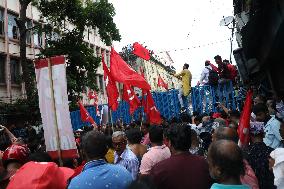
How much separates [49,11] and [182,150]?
17301mm

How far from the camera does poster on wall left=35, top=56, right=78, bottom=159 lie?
571 cm

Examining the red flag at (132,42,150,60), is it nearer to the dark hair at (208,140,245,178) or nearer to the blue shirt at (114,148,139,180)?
the blue shirt at (114,148,139,180)

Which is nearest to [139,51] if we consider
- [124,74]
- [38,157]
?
[124,74]

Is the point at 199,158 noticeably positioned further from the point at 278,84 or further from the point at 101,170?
the point at 278,84

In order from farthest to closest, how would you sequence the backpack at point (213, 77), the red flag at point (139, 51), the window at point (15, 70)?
the window at point (15, 70) → the backpack at point (213, 77) → the red flag at point (139, 51)

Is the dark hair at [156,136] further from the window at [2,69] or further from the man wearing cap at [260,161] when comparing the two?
the window at [2,69]

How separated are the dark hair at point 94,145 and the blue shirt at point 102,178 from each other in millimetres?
132

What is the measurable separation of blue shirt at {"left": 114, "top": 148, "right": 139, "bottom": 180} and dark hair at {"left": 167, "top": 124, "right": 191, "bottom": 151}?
1425 millimetres

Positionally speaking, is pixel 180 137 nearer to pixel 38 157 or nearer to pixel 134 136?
pixel 38 157

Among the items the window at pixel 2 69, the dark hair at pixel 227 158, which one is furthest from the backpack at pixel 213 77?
the window at pixel 2 69

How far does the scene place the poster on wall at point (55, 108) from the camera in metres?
5.71

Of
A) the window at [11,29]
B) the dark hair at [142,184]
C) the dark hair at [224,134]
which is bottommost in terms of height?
the dark hair at [224,134]

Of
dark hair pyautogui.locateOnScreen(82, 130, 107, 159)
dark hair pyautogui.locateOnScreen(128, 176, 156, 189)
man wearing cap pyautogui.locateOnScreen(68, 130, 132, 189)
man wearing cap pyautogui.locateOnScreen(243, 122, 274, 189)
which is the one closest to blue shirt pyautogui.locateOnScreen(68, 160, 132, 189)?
man wearing cap pyautogui.locateOnScreen(68, 130, 132, 189)

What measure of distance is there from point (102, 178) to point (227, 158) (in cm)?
105
